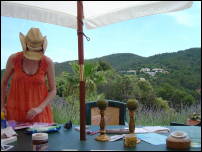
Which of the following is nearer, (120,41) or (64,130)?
(64,130)

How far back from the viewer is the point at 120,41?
8586 mm

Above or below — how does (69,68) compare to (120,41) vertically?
below

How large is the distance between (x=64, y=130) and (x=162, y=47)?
19.6 ft

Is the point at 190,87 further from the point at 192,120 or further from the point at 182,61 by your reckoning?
the point at 192,120

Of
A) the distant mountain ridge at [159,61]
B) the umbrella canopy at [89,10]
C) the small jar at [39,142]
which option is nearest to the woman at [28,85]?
the umbrella canopy at [89,10]

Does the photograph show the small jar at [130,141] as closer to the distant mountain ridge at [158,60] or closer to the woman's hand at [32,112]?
the woman's hand at [32,112]

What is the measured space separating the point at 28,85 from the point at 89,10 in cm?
80

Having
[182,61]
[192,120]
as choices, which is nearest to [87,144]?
[192,120]

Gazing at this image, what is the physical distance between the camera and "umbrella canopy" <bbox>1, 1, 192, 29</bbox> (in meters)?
2.19

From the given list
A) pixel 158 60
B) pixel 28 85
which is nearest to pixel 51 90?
pixel 28 85

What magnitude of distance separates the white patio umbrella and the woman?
0.28 metres

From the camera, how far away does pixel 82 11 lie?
2.09m

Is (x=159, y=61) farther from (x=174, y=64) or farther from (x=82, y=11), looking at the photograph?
(x=82, y=11)

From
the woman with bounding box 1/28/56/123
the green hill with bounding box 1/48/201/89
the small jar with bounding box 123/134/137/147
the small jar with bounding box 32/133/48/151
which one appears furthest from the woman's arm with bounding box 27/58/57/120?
the green hill with bounding box 1/48/201/89
